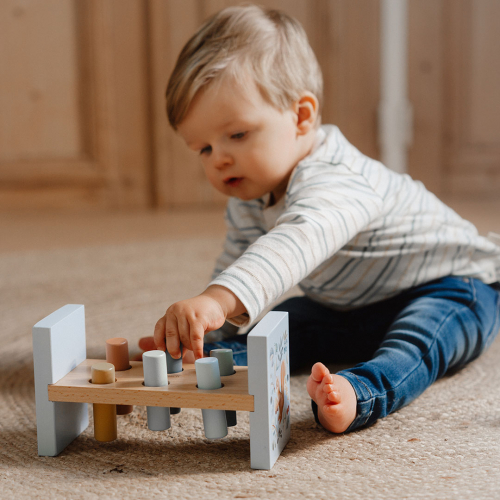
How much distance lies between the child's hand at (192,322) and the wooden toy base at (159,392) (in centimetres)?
3

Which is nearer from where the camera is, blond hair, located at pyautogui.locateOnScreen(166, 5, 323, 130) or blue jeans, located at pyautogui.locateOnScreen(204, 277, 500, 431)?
blue jeans, located at pyautogui.locateOnScreen(204, 277, 500, 431)

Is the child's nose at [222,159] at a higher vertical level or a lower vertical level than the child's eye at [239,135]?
lower

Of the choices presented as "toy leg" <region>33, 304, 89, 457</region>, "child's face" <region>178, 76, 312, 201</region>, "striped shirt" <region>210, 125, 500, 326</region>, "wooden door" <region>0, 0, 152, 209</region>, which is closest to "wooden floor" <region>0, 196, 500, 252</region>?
"wooden door" <region>0, 0, 152, 209</region>

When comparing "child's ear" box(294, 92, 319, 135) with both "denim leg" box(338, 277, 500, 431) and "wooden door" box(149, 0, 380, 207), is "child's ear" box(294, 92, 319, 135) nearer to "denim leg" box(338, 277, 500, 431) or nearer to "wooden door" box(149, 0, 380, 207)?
"denim leg" box(338, 277, 500, 431)

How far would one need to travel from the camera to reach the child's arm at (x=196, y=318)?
1.72 feet

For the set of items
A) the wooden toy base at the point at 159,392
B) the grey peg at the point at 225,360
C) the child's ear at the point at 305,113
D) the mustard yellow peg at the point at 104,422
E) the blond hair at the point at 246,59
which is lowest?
the mustard yellow peg at the point at 104,422

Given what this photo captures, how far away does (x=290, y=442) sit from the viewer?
1.89ft

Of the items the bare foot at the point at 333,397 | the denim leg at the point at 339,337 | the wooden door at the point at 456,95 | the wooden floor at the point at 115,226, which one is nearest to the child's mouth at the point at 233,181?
the denim leg at the point at 339,337

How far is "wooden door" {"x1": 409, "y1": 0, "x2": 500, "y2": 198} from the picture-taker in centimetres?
210

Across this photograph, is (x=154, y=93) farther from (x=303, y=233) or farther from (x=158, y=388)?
(x=158, y=388)

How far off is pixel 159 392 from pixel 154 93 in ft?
5.51

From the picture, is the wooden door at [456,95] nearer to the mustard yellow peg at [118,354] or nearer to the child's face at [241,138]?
the child's face at [241,138]

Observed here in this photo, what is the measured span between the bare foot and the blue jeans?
14 mm

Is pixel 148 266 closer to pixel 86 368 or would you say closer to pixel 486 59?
pixel 86 368
